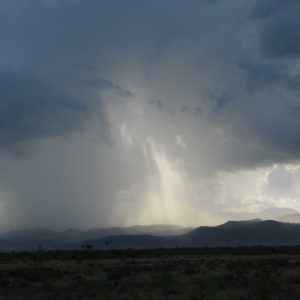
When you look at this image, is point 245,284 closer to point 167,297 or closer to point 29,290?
point 167,297

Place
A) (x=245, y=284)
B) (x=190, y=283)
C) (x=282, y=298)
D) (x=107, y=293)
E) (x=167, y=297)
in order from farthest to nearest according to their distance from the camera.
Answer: (x=190, y=283)
(x=245, y=284)
(x=107, y=293)
(x=167, y=297)
(x=282, y=298)

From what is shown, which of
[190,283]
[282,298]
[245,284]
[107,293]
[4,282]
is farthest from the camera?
[4,282]

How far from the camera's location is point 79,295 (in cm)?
3247

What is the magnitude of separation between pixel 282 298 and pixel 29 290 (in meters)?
17.3

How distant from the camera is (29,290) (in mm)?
37281

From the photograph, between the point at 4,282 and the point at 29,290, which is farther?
the point at 4,282

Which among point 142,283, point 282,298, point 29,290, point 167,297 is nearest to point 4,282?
point 29,290

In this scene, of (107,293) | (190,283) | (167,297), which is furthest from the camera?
(190,283)

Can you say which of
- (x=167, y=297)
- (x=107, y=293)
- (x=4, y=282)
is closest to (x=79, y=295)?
(x=107, y=293)

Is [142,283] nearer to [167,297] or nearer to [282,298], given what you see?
[167,297]

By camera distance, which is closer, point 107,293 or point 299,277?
point 107,293

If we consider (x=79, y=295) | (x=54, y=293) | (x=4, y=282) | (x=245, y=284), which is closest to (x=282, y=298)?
(x=245, y=284)

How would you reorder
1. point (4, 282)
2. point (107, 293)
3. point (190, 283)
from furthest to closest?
point (4, 282) < point (190, 283) < point (107, 293)

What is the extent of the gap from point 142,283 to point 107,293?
8.06m
